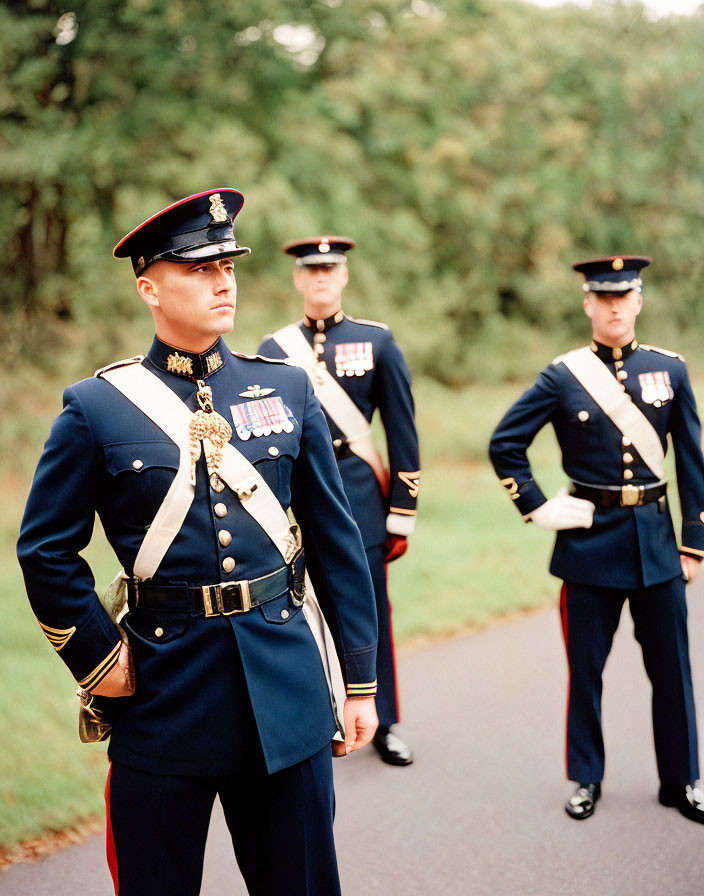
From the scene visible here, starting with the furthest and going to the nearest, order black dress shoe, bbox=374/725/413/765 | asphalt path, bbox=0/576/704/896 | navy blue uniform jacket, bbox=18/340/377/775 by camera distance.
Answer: black dress shoe, bbox=374/725/413/765
asphalt path, bbox=0/576/704/896
navy blue uniform jacket, bbox=18/340/377/775

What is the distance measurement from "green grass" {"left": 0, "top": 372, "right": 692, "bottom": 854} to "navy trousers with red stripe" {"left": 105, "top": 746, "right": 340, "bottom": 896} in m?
1.69

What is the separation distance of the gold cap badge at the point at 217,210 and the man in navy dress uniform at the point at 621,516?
6.20 feet

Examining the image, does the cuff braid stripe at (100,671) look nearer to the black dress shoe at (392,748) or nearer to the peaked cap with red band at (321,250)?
the black dress shoe at (392,748)

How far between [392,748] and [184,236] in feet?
9.07

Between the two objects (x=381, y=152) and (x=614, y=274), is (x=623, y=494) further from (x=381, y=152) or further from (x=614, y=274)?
(x=381, y=152)

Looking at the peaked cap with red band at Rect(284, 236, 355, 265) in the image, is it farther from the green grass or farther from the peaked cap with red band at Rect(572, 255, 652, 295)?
the green grass

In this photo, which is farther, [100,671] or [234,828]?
[234,828]

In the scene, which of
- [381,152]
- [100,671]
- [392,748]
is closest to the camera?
[100,671]

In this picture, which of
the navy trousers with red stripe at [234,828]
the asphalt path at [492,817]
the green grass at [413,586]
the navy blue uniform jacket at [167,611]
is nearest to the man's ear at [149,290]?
the navy blue uniform jacket at [167,611]

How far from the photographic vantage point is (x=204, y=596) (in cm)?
223

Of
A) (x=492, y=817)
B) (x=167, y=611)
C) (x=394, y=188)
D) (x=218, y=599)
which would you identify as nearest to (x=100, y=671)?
(x=167, y=611)

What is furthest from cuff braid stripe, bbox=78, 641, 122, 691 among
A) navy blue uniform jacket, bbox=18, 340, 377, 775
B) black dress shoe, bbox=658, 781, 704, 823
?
black dress shoe, bbox=658, 781, 704, 823

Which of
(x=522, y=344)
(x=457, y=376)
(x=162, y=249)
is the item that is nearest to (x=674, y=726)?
(x=162, y=249)

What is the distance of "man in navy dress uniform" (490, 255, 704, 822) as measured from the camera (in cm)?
379
